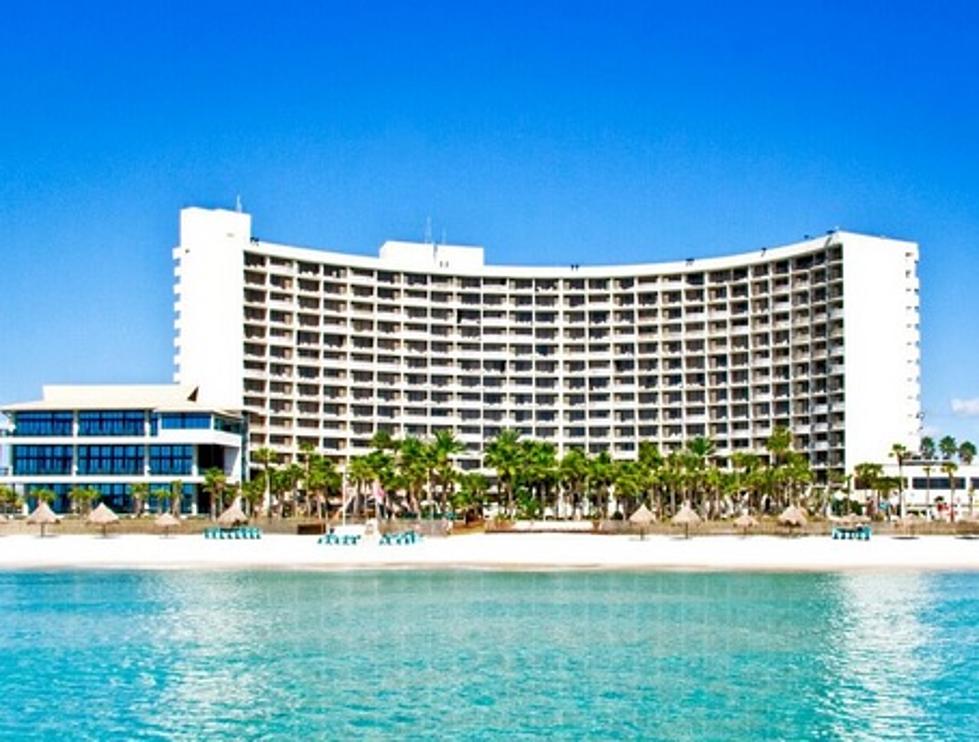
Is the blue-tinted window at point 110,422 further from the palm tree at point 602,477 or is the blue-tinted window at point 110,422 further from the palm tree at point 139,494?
the palm tree at point 602,477

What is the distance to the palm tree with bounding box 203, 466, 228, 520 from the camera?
121 m

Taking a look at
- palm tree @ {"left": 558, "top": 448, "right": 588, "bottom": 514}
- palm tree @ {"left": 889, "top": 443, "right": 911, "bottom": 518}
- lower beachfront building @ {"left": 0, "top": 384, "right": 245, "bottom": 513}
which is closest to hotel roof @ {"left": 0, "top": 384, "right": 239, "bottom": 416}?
lower beachfront building @ {"left": 0, "top": 384, "right": 245, "bottom": 513}

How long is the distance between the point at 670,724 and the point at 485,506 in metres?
119

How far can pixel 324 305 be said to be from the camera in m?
155

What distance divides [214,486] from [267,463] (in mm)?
13448

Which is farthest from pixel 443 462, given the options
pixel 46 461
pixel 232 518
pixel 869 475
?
pixel 869 475

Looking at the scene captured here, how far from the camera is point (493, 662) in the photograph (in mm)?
41594

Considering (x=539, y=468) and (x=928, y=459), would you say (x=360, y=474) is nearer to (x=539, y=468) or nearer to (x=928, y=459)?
(x=539, y=468)

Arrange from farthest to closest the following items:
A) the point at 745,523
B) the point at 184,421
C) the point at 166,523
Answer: the point at 184,421 → the point at 745,523 → the point at 166,523

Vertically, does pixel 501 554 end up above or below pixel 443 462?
below

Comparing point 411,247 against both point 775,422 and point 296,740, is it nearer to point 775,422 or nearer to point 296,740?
point 775,422

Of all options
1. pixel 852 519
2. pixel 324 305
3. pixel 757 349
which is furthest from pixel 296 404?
pixel 852 519

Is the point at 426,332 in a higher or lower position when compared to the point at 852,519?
higher

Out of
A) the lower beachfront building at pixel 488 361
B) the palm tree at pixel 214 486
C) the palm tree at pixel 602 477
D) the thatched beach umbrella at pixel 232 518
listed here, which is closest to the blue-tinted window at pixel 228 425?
the lower beachfront building at pixel 488 361
